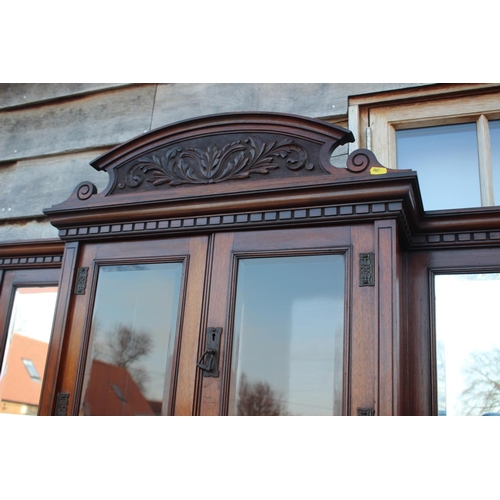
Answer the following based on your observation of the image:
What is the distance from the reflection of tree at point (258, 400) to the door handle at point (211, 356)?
0.29ft

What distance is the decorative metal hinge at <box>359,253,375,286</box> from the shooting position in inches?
67.1

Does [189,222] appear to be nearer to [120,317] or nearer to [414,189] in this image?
[120,317]

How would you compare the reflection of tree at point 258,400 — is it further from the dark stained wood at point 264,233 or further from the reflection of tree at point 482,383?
the reflection of tree at point 482,383

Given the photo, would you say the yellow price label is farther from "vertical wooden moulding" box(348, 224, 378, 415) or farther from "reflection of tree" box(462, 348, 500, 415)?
"reflection of tree" box(462, 348, 500, 415)

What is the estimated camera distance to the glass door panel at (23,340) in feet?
8.76

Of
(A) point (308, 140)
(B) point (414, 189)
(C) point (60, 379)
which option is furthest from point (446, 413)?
(C) point (60, 379)

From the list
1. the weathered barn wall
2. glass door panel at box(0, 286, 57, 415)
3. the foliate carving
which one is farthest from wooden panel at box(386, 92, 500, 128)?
glass door panel at box(0, 286, 57, 415)

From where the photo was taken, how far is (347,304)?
5.63 ft

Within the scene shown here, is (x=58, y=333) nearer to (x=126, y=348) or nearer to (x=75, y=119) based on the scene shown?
(x=126, y=348)

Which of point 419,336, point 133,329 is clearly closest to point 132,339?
point 133,329

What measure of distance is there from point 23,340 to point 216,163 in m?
1.43

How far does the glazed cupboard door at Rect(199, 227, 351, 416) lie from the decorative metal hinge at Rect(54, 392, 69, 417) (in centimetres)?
48

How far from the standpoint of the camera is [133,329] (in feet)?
6.52

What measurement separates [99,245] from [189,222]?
356mm
